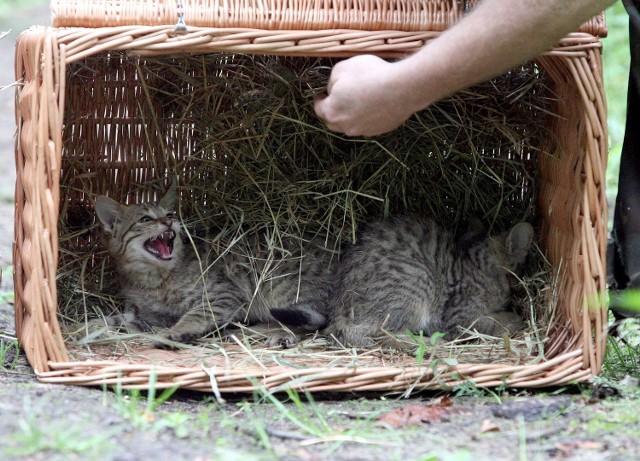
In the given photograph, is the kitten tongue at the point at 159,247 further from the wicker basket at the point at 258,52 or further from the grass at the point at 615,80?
the grass at the point at 615,80

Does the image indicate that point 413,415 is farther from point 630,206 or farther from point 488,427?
point 630,206

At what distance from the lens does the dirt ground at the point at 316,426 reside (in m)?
2.70

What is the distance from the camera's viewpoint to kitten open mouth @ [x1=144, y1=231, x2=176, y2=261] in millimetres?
4688

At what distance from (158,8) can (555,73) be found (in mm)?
1670

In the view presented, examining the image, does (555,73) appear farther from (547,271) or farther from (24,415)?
(24,415)

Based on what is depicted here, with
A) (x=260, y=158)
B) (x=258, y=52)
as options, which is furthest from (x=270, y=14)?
(x=260, y=158)

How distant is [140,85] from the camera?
4.69 meters

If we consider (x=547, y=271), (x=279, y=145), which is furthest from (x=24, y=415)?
(x=547, y=271)

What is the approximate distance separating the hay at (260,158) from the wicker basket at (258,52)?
2.50 ft

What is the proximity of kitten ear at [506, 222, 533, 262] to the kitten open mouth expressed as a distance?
1.79 meters

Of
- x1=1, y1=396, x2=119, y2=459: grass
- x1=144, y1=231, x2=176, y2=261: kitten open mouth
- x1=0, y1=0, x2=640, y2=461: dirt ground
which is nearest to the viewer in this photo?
x1=1, y1=396, x2=119, y2=459: grass

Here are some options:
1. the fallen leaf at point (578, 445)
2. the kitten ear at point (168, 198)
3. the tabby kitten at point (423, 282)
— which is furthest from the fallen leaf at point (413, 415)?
the kitten ear at point (168, 198)

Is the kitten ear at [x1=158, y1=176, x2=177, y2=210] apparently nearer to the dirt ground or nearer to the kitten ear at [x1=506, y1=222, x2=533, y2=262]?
the dirt ground

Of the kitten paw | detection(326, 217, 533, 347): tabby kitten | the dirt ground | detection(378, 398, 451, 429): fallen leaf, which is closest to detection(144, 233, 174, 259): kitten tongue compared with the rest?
the kitten paw
